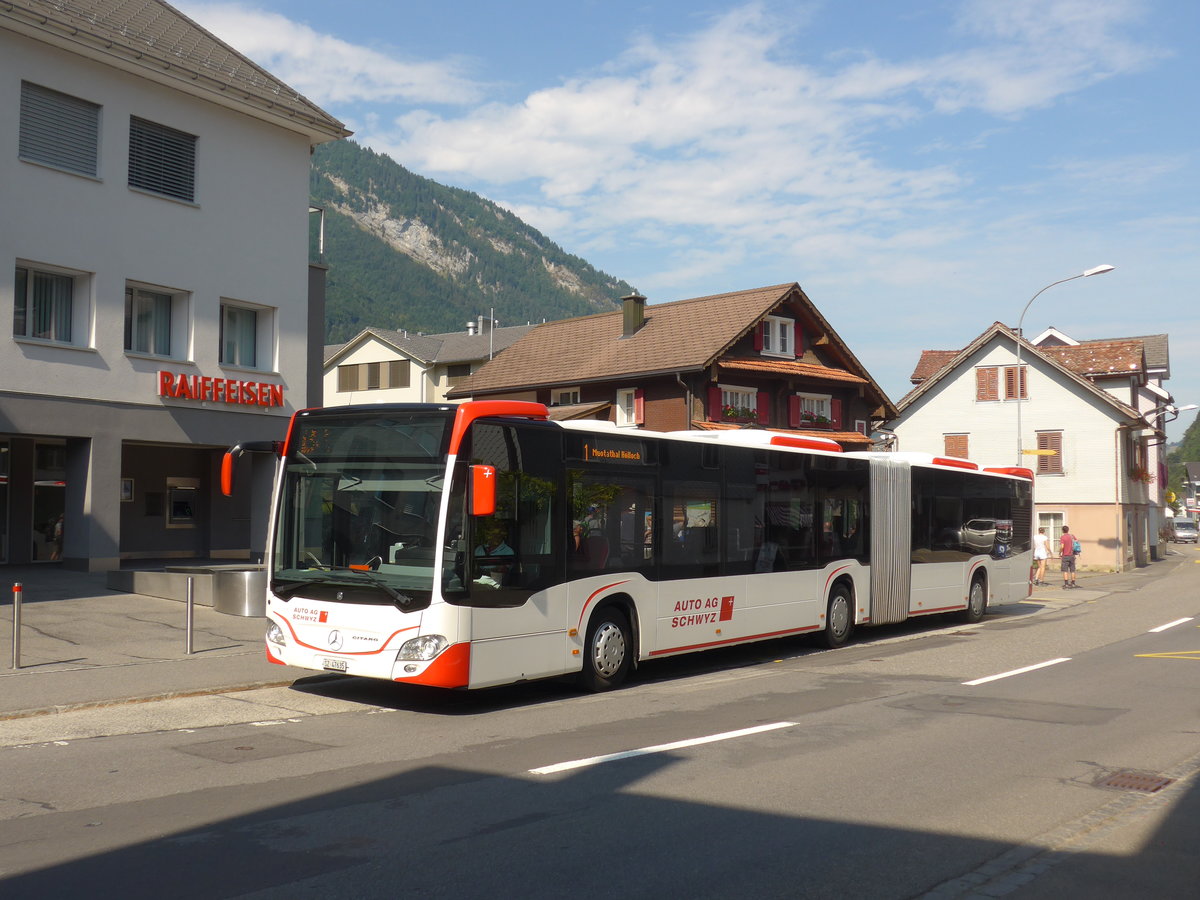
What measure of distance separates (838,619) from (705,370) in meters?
26.1

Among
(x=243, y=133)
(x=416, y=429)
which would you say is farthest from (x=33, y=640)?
(x=243, y=133)

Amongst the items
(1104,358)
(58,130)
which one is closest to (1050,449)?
(1104,358)

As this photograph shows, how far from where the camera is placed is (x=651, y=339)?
4631cm

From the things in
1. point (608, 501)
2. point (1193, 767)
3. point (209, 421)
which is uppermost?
point (209, 421)

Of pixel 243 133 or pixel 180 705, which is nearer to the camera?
pixel 180 705

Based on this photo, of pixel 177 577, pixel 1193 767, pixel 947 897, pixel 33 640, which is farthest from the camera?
pixel 177 577

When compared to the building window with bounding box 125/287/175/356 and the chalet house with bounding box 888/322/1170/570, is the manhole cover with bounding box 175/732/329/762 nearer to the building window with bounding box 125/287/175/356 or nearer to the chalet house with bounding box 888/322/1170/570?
the building window with bounding box 125/287/175/356

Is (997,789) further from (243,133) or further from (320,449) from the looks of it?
(243,133)

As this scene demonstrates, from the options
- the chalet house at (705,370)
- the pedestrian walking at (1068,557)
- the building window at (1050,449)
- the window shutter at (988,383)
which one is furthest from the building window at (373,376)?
the pedestrian walking at (1068,557)

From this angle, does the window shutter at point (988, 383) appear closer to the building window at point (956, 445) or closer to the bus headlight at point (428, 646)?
the building window at point (956, 445)

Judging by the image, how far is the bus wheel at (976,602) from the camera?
2162 cm

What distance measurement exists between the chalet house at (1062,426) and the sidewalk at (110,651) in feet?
119

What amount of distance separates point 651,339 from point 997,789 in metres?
39.4

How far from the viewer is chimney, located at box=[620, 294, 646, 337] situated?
48000 millimetres
